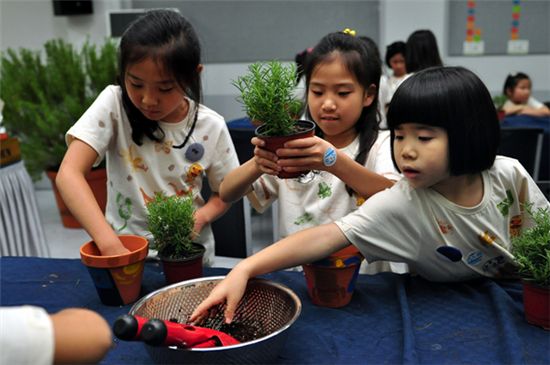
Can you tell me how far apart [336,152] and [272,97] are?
24cm

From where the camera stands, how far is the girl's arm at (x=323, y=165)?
3.50ft

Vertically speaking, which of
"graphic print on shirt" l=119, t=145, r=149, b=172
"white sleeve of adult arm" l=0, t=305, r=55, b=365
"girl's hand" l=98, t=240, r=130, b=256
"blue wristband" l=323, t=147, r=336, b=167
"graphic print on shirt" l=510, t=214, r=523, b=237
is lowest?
"girl's hand" l=98, t=240, r=130, b=256

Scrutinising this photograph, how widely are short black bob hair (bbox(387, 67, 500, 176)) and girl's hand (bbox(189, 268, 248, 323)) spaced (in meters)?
0.46

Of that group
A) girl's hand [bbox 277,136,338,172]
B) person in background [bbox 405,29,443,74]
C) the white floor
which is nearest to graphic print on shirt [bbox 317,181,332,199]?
girl's hand [bbox 277,136,338,172]

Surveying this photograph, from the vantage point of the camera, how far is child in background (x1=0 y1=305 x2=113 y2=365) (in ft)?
1.87

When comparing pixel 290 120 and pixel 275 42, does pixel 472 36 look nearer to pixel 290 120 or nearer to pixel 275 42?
pixel 275 42

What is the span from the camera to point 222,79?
4926mm

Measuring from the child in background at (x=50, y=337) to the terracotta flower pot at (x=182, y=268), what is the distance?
540 millimetres

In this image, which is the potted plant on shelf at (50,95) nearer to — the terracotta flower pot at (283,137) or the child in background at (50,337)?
the terracotta flower pot at (283,137)

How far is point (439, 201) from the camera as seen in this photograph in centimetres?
120

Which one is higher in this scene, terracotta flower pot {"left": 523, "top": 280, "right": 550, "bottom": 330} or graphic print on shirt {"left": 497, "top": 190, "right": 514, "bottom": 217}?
graphic print on shirt {"left": 497, "top": 190, "right": 514, "bottom": 217}

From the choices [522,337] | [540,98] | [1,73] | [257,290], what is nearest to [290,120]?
[257,290]

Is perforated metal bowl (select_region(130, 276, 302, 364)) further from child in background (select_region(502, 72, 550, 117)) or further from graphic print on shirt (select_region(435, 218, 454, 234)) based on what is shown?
child in background (select_region(502, 72, 550, 117))

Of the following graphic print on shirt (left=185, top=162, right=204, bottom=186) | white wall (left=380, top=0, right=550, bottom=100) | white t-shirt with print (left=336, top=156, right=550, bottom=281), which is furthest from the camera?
white wall (left=380, top=0, right=550, bottom=100)
